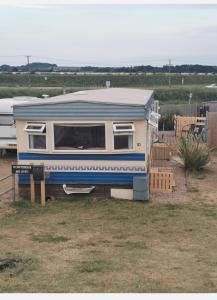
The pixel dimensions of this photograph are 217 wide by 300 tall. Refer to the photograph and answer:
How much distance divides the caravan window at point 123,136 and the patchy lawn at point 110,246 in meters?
1.18

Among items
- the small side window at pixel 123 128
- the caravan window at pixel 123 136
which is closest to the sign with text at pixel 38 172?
the caravan window at pixel 123 136

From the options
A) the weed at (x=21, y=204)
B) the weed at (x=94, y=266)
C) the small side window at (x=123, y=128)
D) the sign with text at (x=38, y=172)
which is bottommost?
the weed at (x=21, y=204)

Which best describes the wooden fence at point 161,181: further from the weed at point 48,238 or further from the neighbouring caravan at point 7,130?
the neighbouring caravan at point 7,130

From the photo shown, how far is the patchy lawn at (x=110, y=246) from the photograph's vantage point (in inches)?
170

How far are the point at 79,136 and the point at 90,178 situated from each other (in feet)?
3.04

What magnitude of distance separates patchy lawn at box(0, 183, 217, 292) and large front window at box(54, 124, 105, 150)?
118 cm

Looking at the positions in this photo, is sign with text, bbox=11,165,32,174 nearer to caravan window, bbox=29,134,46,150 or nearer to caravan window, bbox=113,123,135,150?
caravan window, bbox=29,134,46,150

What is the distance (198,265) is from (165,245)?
3.78ft

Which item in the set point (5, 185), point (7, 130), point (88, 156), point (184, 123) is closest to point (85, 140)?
point (88, 156)

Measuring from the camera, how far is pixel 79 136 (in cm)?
938

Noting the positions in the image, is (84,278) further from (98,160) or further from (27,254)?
(98,160)

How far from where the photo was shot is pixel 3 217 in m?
8.07

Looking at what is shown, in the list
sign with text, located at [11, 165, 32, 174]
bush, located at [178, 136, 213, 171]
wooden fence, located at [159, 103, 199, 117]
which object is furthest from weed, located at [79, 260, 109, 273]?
wooden fence, located at [159, 103, 199, 117]

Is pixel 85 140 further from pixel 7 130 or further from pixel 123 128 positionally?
pixel 7 130
